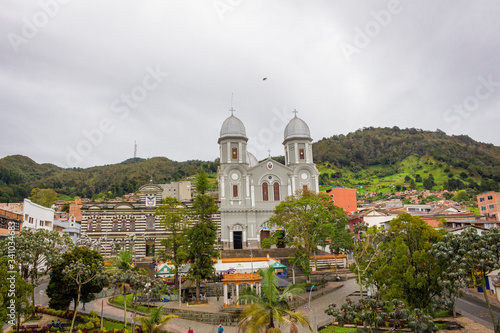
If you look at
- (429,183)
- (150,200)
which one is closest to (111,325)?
(150,200)

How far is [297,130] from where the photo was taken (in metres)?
51.3

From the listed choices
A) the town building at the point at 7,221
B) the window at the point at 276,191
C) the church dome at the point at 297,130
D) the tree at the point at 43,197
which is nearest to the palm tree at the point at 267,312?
the town building at the point at 7,221

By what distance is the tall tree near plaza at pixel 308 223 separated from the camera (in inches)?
1248

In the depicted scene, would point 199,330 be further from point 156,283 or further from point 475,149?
point 475,149

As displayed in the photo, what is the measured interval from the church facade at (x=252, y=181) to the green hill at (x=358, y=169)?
176 feet

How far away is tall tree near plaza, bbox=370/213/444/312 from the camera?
62.6 feet

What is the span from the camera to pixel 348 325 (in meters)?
21.2

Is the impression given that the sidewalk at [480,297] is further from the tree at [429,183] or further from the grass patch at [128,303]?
the tree at [429,183]

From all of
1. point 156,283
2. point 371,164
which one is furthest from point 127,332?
point 371,164

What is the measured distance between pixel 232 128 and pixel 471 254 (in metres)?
36.4

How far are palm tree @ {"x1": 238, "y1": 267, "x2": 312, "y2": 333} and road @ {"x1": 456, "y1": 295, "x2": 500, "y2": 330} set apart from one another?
12.1 m

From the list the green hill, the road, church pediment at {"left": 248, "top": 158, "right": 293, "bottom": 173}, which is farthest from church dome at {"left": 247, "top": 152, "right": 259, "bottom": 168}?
the green hill

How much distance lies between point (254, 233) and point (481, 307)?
26.2 metres

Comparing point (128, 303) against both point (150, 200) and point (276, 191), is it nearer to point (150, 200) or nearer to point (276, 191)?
point (150, 200)
